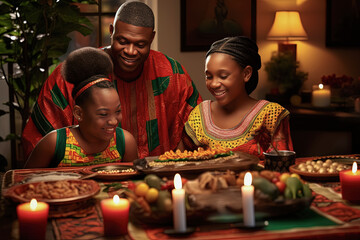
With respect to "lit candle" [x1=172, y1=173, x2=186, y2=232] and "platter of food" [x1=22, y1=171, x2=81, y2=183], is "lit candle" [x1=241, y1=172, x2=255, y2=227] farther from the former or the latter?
"platter of food" [x1=22, y1=171, x2=81, y2=183]

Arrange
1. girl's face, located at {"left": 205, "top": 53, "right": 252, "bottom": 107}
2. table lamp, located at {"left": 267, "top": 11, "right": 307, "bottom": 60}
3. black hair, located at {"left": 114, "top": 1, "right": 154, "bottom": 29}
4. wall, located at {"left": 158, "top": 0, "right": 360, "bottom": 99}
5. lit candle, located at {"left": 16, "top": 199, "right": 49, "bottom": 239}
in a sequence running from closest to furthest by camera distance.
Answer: lit candle, located at {"left": 16, "top": 199, "right": 49, "bottom": 239}, girl's face, located at {"left": 205, "top": 53, "right": 252, "bottom": 107}, black hair, located at {"left": 114, "top": 1, "right": 154, "bottom": 29}, wall, located at {"left": 158, "top": 0, "right": 360, "bottom": 99}, table lamp, located at {"left": 267, "top": 11, "right": 307, "bottom": 60}

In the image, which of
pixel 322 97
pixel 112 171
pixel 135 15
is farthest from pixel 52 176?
pixel 322 97

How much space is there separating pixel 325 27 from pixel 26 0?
3138 mm

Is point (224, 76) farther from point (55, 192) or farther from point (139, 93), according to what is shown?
point (55, 192)

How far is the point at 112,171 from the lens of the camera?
223 cm

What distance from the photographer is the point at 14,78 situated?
4207mm

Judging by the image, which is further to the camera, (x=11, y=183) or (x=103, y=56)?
(x=103, y=56)

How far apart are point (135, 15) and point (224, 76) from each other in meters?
0.76

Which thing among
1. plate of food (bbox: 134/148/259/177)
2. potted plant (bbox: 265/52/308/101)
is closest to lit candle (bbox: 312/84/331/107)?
potted plant (bbox: 265/52/308/101)

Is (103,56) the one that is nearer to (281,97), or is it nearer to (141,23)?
(141,23)

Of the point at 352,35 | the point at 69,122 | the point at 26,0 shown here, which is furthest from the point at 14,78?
the point at 352,35

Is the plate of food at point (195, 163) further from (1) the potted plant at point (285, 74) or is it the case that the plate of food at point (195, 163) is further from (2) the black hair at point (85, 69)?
(1) the potted plant at point (285, 74)

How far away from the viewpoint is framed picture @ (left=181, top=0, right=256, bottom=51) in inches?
201

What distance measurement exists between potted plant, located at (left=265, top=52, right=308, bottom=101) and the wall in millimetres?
153
